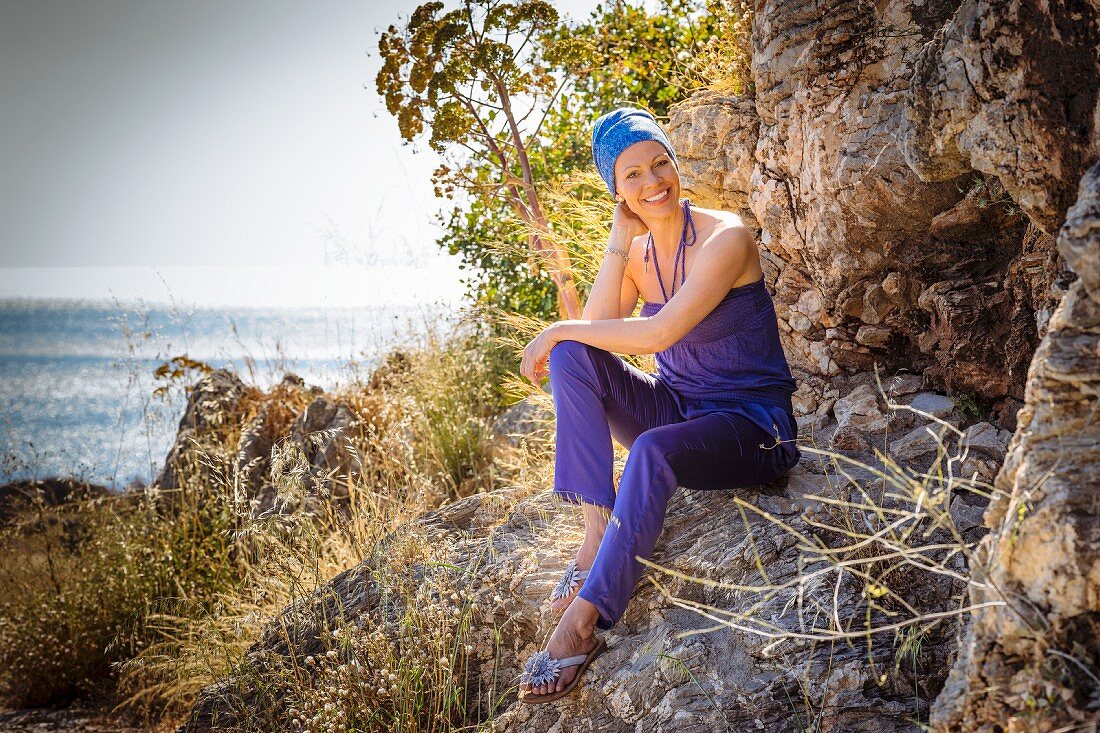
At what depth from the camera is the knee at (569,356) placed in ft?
9.04

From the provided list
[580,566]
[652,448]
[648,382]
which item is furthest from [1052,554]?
[648,382]

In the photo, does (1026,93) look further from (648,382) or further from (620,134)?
(648,382)

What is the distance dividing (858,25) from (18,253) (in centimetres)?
2354

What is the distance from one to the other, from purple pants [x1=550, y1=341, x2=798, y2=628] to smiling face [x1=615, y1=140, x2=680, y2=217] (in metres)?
0.61

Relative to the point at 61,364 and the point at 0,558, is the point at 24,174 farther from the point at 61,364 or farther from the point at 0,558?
the point at 0,558

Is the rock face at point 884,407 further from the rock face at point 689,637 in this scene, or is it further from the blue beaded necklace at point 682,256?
the blue beaded necklace at point 682,256

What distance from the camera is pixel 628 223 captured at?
10.3ft

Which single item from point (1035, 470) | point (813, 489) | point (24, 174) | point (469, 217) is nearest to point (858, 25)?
point (813, 489)

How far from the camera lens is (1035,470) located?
157cm

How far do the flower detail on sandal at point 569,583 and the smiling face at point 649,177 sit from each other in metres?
1.34

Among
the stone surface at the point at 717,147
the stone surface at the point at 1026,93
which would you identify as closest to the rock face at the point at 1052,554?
the stone surface at the point at 1026,93

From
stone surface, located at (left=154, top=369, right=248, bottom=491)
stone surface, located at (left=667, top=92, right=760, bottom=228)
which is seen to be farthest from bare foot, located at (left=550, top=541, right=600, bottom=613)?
stone surface, located at (left=154, top=369, right=248, bottom=491)

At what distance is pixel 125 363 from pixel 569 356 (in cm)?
470

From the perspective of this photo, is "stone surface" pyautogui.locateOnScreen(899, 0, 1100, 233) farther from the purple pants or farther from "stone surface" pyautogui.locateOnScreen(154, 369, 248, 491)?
"stone surface" pyautogui.locateOnScreen(154, 369, 248, 491)
